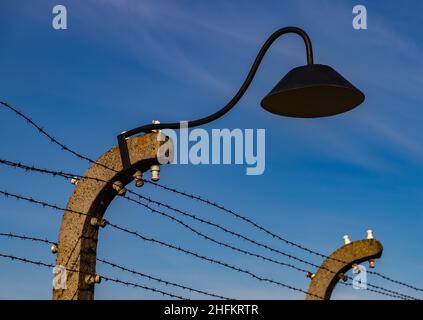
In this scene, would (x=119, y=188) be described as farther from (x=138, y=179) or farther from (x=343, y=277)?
(x=343, y=277)

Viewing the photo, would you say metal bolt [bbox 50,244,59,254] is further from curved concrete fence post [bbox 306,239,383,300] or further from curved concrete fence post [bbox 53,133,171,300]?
curved concrete fence post [bbox 306,239,383,300]

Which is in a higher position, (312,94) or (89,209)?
(312,94)

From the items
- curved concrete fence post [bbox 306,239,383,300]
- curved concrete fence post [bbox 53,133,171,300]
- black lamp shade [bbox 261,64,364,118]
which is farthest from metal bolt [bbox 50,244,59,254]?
curved concrete fence post [bbox 306,239,383,300]

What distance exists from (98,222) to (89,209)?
140 mm

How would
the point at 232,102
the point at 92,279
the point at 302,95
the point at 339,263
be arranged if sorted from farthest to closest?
the point at 339,263 → the point at 232,102 → the point at 302,95 → the point at 92,279

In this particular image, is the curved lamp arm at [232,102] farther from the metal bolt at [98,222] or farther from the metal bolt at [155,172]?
the metal bolt at [98,222]

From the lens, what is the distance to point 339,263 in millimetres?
12383

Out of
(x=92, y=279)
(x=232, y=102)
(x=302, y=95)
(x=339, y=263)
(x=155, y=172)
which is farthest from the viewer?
(x=339, y=263)

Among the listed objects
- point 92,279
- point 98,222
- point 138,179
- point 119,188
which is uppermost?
point 138,179

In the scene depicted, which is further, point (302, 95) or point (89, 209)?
point (302, 95)

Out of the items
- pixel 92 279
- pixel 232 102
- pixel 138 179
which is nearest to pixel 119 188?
pixel 138 179

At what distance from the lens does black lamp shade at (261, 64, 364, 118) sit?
7.22m

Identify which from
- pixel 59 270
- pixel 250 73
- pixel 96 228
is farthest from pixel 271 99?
pixel 59 270
